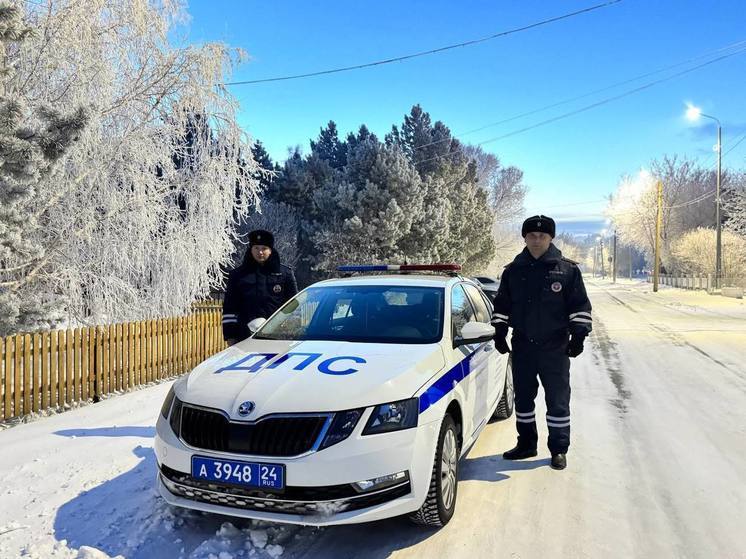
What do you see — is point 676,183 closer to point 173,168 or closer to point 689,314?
point 689,314

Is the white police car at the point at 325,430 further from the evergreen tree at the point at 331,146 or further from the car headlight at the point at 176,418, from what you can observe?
the evergreen tree at the point at 331,146

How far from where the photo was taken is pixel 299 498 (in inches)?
107

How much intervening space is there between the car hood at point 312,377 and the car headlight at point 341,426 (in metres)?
0.04

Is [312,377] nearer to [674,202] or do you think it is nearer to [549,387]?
[549,387]

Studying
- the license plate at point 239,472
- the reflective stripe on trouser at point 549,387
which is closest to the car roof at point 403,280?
the reflective stripe on trouser at point 549,387

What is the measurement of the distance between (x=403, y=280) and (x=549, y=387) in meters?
1.46

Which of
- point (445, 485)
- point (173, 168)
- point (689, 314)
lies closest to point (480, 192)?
point (689, 314)

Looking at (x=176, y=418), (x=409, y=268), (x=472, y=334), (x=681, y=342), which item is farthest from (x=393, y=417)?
(x=681, y=342)

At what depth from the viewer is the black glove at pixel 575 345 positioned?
13.5ft

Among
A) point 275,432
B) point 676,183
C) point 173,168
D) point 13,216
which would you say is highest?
point 676,183

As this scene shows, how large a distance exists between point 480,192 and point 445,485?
37898 mm

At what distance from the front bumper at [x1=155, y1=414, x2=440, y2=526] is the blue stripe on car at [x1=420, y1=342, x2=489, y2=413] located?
157 mm

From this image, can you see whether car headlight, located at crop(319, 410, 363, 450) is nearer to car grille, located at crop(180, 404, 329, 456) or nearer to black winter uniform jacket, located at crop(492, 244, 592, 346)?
car grille, located at crop(180, 404, 329, 456)

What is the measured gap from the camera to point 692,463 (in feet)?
14.3
